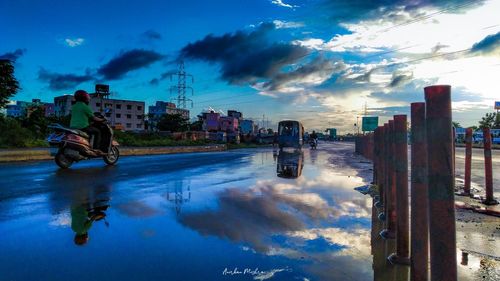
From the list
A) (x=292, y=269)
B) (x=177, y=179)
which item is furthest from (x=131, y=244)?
(x=177, y=179)

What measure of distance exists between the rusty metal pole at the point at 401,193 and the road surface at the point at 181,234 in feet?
0.82

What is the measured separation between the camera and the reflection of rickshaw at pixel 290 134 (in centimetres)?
3522

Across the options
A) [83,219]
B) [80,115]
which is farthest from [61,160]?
[83,219]

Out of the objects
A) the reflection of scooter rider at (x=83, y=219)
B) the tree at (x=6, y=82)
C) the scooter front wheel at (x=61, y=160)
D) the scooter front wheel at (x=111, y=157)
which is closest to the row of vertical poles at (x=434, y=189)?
the reflection of scooter rider at (x=83, y=219)

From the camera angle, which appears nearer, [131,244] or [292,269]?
[292,269]

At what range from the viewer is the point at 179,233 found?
4.04m

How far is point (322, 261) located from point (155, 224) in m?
2.20

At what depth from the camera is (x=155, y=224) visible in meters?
4.41

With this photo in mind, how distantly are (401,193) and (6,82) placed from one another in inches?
1210

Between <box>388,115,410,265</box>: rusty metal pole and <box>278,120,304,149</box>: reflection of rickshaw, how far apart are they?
30.8 meters

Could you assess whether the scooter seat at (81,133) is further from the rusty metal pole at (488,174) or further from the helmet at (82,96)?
the rusty metal pole at (488,174)

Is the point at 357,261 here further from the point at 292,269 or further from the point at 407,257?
the point at 292,269

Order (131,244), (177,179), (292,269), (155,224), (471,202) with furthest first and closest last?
(177,179), (471,202), (155,224), (131,244), (292,269)

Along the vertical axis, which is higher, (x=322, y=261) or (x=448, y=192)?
(x=448, y=192)
